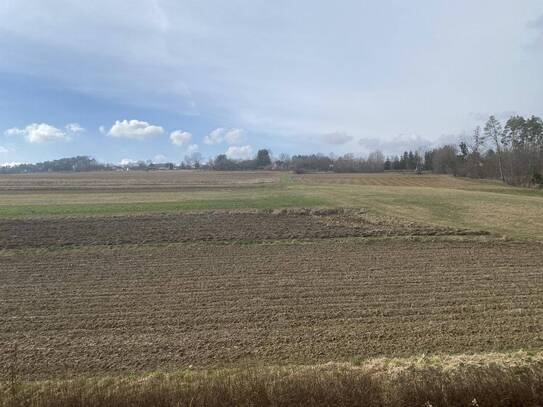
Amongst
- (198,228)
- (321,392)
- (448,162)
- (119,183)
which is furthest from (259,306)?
(448,162)

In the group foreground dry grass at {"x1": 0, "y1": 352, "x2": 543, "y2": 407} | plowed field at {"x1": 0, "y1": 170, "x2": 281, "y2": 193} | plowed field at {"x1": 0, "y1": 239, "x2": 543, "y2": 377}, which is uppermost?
plowed field at {"x1": 0, "y1": 170, "x2": 281, "y2": 193}

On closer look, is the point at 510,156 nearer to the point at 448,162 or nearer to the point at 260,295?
the point at 448,162

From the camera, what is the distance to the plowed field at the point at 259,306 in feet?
27.0

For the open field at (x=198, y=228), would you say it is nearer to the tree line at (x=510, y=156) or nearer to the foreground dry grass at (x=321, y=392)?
the foreground dry grass at (x=321, y=392)

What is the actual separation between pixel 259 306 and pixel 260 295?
0.93 meters

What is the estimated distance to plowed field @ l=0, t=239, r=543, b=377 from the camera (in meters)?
8.24

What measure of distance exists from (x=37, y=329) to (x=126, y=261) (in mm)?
6993

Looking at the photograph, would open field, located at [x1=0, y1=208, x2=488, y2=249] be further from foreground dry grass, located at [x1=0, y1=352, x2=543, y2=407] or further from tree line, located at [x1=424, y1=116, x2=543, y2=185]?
tree line, located at [x1=424, y1=116, x2=543, y2=185]

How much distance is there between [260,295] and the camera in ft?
38.9

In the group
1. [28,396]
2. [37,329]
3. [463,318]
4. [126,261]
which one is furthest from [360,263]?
[28,396]

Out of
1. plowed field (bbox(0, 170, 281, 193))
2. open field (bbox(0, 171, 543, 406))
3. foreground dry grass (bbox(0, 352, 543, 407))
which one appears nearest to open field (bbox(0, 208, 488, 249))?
open field (bbox(0, 171, 543, 406))

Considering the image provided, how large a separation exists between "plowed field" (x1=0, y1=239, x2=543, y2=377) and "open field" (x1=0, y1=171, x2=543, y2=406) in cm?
5

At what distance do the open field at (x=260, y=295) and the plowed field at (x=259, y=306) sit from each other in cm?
5

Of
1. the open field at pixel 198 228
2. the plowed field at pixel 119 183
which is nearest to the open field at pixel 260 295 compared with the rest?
the open field at pixel 198 228
